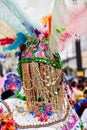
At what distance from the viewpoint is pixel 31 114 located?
128 inches

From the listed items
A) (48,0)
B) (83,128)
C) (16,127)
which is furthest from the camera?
(83,128)

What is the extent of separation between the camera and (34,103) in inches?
126

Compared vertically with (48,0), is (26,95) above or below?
below

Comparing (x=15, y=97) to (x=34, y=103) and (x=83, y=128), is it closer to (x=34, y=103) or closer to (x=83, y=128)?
(x=34, y=103)

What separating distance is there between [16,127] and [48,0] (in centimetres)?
101

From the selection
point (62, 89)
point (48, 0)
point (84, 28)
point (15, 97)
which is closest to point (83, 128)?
point (62, 89)

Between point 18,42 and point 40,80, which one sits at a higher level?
point 18,42

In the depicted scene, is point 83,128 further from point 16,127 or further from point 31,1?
point 31,1

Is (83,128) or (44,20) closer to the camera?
(44,20)

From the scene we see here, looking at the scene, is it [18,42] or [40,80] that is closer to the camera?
[40,80]

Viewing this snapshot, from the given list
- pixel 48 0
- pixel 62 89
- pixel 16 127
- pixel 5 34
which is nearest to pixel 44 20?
pixel 48 0

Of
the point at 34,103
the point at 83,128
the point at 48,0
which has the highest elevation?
the point at 48,0

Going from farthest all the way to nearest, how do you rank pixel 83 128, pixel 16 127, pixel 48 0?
pixel 83 128 < pixel 16 127 < pixel 48 0

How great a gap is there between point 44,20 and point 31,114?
29.9 inches
